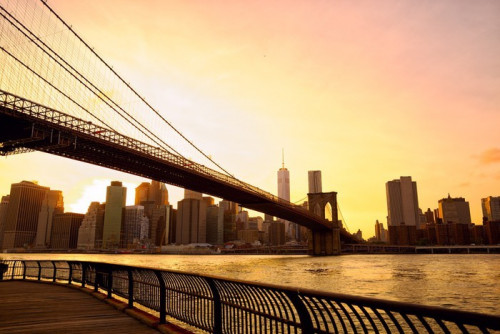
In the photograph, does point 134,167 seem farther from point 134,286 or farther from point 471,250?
point 471,250

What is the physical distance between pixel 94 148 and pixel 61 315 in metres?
37.3

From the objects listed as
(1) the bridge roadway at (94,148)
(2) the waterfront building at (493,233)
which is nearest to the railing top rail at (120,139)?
(1) the bridge roadway at (94,148)

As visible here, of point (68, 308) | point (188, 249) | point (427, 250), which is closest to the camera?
point (68, 308)

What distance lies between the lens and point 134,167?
161 feet

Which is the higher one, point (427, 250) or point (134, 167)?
point (134, 167)

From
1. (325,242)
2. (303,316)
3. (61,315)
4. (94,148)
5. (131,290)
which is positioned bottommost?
(61,315)

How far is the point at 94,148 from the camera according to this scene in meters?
42.9

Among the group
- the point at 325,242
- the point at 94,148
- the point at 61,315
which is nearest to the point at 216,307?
the point at 61,315

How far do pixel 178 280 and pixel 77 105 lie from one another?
5699 centimetres

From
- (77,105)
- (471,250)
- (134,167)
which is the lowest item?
(471,250)

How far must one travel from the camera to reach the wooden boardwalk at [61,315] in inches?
271

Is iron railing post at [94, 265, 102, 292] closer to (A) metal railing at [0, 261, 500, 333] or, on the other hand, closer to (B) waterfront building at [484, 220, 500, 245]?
(A) metal railing at [0, 261, 500, 333]

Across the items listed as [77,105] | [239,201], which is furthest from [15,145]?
[239,201]

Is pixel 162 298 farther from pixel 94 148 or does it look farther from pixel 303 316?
pixel 94 148
